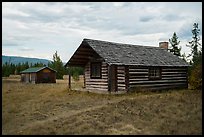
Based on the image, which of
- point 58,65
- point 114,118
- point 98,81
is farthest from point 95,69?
point 58,65

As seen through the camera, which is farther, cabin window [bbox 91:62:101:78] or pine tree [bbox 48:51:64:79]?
pine tree [bbox 48:51:64:79]

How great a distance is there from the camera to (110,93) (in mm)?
21000

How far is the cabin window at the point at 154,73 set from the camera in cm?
2414

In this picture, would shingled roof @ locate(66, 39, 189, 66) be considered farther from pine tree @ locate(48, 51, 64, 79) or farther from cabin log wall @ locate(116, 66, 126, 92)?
pine tree @ locate(48, 51, 64, 79)

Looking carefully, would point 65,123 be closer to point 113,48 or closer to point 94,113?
point 94,113

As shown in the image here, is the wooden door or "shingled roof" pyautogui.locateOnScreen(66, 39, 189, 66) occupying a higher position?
"shingled roof" pyautogui.locateOnScreen(66, 39, 189, 66)

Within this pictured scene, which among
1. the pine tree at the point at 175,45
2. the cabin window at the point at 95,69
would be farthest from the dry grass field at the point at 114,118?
the pine tree at the point at 175,45

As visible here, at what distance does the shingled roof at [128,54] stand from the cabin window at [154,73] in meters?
0.59

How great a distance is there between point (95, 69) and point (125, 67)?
3756 millimetres

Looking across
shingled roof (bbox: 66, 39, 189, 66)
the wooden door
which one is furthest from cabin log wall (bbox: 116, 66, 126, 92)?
shingled roof (bbox: 66, 39, 189, 66)

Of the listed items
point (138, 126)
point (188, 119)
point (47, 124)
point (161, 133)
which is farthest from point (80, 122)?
point (188, 119)

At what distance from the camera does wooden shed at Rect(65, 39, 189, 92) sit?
21922mm

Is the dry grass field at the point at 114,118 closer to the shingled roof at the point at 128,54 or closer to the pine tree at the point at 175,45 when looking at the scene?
the shingled roof at the point at 128,54

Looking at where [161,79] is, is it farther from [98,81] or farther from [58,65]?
[58,65]
